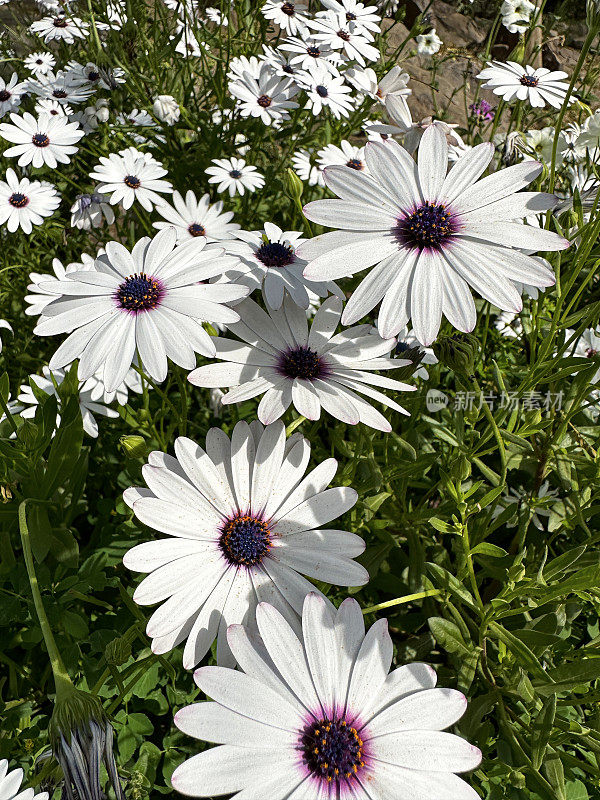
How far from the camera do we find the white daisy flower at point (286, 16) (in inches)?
79.5

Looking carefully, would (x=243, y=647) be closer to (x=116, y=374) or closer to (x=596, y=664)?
(x=116, y=374)

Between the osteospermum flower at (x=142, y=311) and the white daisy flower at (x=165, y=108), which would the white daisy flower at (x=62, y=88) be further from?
the osteospermum flower at (x=142, y=311)

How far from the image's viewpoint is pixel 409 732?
1.94ft

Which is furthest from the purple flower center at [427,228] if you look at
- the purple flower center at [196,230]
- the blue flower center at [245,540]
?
the purple flower center at [196,230]

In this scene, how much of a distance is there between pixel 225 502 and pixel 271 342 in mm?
209

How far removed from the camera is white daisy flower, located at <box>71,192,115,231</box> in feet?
5.55

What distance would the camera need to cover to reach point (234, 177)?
1.76 meters

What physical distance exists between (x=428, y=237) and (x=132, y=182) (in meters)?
1.06

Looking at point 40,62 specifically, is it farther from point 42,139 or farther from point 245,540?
point 245,540

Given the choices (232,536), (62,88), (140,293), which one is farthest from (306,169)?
(232,536)

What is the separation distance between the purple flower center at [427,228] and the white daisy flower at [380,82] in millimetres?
664

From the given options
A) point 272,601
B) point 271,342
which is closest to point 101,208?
point 271,342

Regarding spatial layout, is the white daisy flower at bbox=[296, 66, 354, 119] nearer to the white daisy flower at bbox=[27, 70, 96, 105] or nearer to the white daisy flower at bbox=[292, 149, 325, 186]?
the white daisy flower at bbox=[292, 149, 325, 186]

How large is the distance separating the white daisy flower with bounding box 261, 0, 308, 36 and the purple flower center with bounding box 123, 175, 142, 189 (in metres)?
0.77
